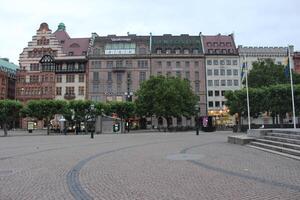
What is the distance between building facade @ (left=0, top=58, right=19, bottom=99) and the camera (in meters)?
88.5

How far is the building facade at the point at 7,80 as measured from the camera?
88481mm

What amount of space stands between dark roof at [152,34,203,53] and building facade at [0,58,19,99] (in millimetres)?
41714

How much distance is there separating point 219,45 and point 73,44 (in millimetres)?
39116

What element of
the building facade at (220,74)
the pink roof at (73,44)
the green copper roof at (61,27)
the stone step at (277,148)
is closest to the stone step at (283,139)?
the stone step at (277,148)

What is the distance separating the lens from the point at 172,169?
37.5 ft

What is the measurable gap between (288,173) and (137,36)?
79972 millimetres

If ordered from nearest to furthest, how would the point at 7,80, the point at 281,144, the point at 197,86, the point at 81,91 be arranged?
1. the point at 281,144
2. the point at 81,91
3. the point at 197,86
4. the point at 7,80

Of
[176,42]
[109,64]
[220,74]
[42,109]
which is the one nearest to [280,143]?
[42,109]

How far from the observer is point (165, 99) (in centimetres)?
6162

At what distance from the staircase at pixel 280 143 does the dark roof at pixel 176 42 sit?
66.8m

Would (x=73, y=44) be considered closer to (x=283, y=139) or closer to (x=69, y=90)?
(x=69, y=90)

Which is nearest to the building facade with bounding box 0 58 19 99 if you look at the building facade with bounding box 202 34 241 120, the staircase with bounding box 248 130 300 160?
the building facade with bounding box 202 34 241 120

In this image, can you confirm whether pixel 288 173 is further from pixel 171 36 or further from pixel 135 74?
pixel 171 36

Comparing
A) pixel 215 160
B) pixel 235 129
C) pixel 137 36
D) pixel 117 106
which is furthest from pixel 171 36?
pixel 215 160
